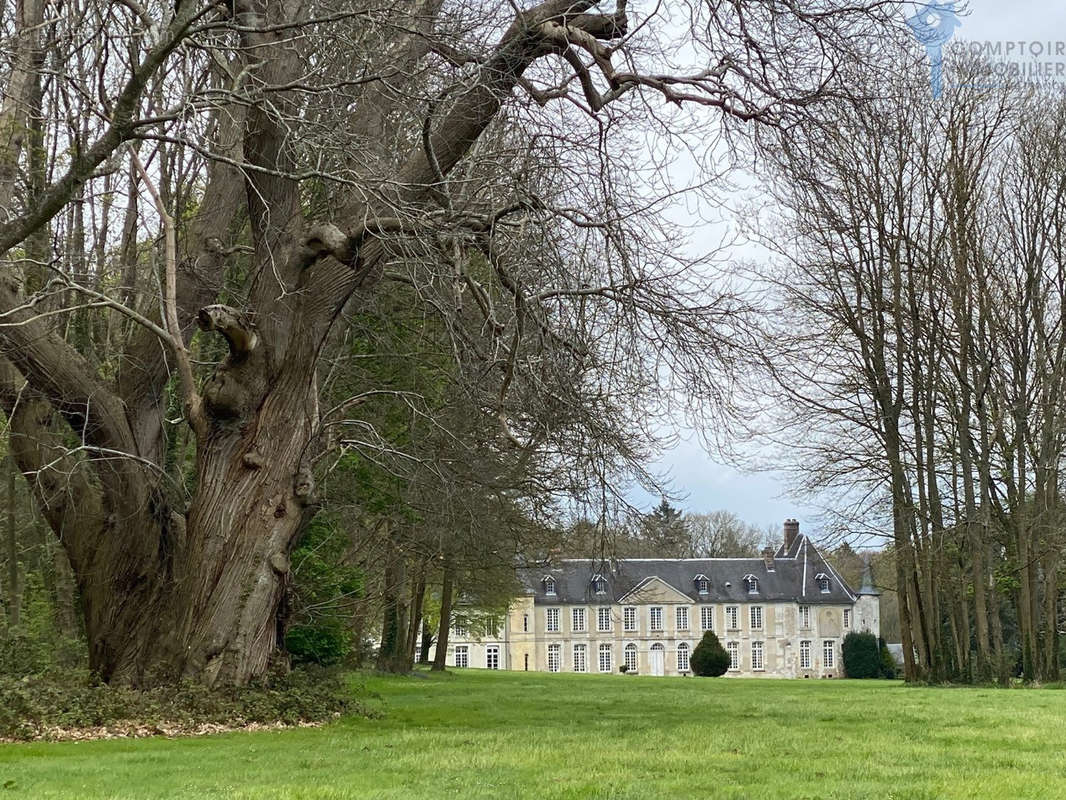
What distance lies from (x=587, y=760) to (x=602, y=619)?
68.3 metres

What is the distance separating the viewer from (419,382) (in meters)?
18.5

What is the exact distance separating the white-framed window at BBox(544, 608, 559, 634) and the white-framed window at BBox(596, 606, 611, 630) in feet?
8.79

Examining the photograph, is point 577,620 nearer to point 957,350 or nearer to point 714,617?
point 714,617

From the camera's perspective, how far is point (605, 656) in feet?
249

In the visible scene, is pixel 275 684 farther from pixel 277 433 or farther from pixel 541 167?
pixel 541 167

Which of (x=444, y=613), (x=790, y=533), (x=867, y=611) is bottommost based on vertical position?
(x=444, y=613)

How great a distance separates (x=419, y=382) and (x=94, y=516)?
5962mm

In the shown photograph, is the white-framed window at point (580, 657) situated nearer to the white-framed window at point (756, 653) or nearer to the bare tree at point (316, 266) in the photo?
the white-framed window at point (756, 653)

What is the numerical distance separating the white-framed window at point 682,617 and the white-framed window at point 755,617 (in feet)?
12.6

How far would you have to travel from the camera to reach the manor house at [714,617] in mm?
73250

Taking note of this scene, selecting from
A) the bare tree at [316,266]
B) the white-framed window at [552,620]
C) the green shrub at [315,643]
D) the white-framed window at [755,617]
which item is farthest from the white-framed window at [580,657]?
the bare tree at [316,266]

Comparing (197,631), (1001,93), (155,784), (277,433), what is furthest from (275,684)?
(1001,93)

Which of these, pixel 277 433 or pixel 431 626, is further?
pixel 431 626

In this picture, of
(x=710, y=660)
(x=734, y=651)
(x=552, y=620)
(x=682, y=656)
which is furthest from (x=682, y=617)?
(x=710, y=660)
